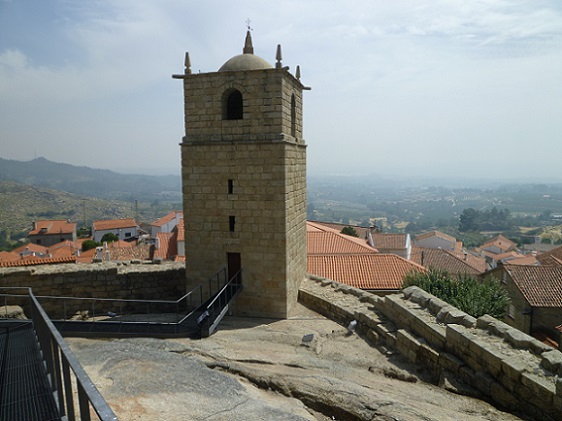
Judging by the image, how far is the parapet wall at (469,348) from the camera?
256 inches

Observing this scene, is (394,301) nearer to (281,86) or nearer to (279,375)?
(279,375)

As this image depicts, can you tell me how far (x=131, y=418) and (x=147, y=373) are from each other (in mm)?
1393

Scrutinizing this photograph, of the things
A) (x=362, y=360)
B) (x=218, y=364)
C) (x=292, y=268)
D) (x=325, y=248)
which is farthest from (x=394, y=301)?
(x=325, y=248)

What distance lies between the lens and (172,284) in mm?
13781

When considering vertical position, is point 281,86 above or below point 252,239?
above

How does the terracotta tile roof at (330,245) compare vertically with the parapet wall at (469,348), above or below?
below

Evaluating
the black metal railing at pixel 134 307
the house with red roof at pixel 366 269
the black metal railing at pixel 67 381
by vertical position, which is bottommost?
the house with red roof at pixel 366 269

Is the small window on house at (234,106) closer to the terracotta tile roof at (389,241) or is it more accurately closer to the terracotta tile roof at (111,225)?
the terracotta tile roof at (389,241)

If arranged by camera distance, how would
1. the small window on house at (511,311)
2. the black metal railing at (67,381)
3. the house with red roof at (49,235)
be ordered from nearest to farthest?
the black metal railing at (67,381) → the small window on house at (511,311) → the house with red roof at (49,235)

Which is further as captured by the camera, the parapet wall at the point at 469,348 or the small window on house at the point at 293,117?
the small window on house at the point at 293,117

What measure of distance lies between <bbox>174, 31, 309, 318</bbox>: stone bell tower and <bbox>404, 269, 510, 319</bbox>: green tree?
197 inches

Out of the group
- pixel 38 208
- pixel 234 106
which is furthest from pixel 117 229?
pixel 38 208

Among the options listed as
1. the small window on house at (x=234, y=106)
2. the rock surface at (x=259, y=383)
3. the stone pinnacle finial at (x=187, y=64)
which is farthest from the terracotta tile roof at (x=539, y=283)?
the stone pinnacle finial at (x=187, y=64)

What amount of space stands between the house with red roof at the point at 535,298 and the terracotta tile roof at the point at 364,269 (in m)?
6.34
